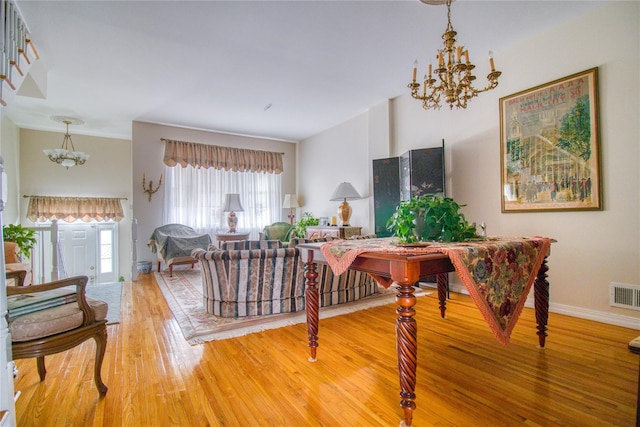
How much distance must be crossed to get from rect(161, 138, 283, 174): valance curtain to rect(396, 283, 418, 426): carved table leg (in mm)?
5419

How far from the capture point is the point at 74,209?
609cm

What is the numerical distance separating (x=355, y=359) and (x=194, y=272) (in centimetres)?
399

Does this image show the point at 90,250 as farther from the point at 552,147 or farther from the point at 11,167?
the point at 552,147

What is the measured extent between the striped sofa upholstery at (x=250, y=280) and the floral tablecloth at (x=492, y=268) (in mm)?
1140

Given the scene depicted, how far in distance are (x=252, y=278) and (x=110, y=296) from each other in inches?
88.4

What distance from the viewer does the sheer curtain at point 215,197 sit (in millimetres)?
5824

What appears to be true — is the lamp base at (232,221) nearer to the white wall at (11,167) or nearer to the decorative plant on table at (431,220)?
the white wall at (11,167)

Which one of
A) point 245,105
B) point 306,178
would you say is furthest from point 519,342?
point 306,178

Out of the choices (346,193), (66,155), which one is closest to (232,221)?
(346,193)

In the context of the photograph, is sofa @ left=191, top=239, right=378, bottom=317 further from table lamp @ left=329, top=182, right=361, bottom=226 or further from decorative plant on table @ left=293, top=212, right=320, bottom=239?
decorative plant on table @ left=293, top=212, right=320, bottom=239

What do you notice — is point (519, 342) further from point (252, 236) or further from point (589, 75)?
point (252, 236)

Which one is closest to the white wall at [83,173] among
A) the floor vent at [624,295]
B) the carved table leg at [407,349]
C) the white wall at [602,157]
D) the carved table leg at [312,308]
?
the carved table leg at [312,308]

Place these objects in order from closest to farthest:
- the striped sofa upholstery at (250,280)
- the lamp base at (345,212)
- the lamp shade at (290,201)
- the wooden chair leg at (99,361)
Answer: the wooden chair leg at (99,361) < the striped sofa upholstery at (250,280) < the lamp base at (345,212) < the lamp shade at (290,201)

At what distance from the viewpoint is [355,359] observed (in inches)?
79.4
